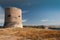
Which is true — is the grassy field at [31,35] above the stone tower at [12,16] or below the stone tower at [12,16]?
below

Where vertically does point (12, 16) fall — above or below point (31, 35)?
Answer: above

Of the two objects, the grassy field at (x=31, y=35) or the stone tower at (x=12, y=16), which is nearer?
the grassy field at (x=31, y=35)

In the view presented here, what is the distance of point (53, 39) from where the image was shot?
7430mm

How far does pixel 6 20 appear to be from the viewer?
58.9 feet

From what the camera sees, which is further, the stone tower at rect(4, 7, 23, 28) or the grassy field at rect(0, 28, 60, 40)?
the stone tower at rect(4, 7, 23, 28)

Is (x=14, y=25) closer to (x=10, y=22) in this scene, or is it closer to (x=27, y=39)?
(x=10, y=22)

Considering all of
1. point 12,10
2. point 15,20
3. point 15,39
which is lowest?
point 15,39

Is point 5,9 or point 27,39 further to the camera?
point 5,9

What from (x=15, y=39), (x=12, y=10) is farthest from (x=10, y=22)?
(x=15, y=39)

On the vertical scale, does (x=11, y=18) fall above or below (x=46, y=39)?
above

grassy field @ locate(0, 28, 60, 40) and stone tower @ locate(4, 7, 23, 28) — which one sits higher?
stone tower @ locate(4, 7, 23, 28)

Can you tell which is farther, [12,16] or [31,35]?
[12,16]

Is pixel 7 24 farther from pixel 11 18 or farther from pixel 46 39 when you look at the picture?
pixel 46 39

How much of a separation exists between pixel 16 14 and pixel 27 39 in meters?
11.1
